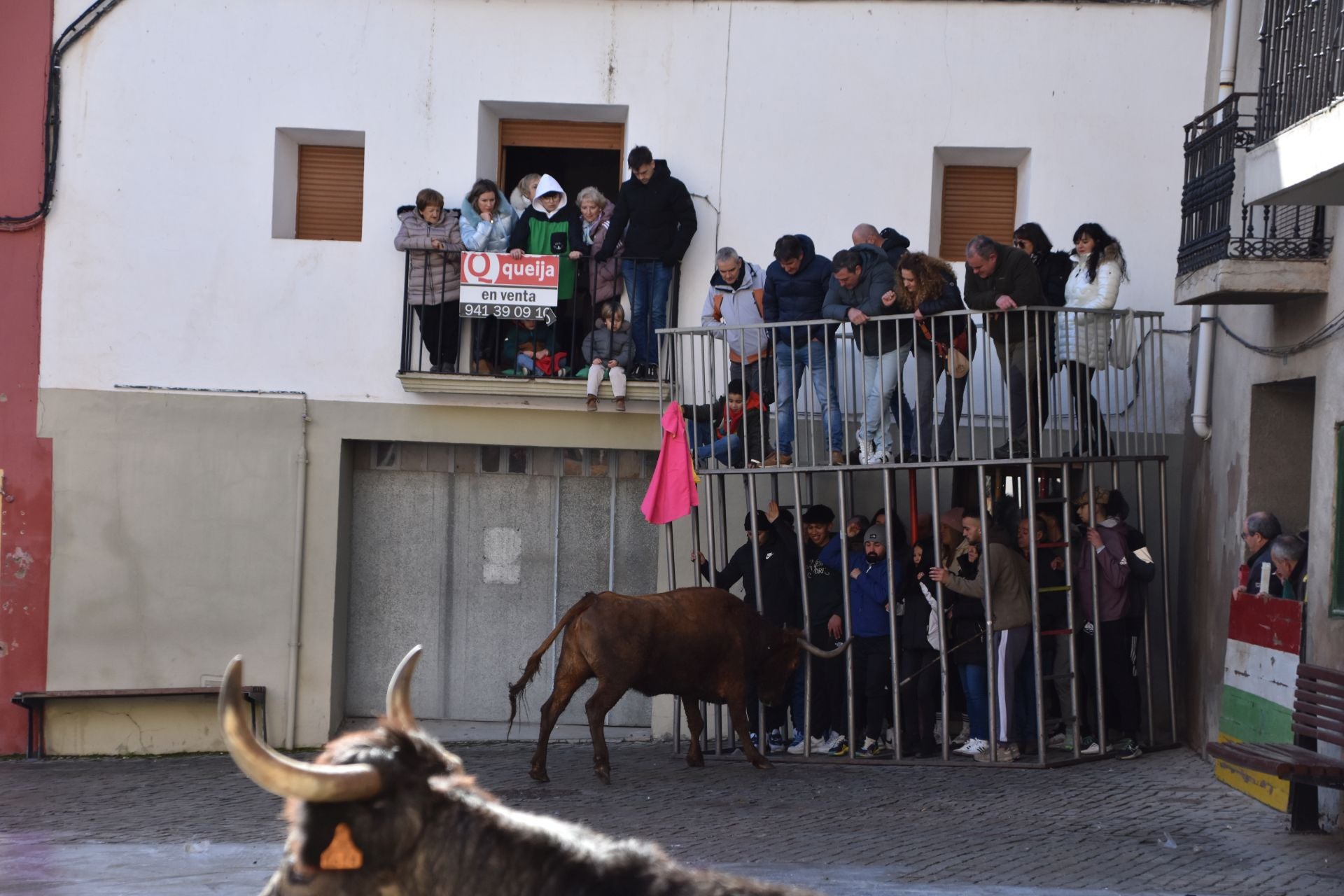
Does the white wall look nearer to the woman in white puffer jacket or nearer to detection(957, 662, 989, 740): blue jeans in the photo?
the woman in white puffer jacket

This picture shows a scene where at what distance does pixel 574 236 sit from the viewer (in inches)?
Result: 496

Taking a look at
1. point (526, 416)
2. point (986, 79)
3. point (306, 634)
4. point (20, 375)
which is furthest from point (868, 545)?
point (20, 375)

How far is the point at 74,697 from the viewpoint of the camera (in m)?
12.8

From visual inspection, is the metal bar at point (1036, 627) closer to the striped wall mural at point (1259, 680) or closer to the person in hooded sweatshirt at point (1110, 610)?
the person in hooded sweatshirt at point (1110, 610)

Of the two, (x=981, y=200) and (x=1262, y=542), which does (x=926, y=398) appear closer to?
(x=1262, y=542)

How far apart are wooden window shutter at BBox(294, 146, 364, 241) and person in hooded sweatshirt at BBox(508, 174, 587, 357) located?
1630mm

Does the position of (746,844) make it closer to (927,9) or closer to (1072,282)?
(1072,282)

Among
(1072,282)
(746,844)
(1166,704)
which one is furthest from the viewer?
(1166,704)

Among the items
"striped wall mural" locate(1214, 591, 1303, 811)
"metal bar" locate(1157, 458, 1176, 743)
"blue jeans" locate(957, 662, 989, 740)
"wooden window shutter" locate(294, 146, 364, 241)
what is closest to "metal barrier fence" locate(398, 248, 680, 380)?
"wooden window shutter" locate(294, 146, 364, 241)

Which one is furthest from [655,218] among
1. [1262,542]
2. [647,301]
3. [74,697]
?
[74,697]

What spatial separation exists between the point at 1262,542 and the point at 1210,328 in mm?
2249

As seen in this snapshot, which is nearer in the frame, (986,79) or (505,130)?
(986,79)

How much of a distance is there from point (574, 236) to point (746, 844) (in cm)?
575

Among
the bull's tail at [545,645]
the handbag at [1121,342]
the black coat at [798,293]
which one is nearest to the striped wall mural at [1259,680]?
the handbag at [1121,342]
